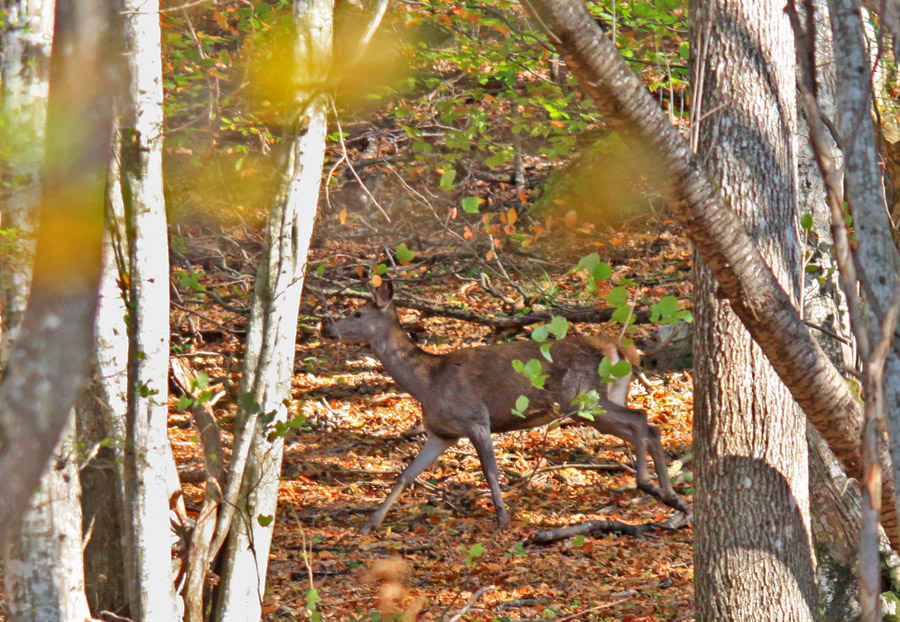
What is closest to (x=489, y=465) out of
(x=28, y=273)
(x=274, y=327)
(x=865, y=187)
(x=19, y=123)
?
(x=274, y=327)

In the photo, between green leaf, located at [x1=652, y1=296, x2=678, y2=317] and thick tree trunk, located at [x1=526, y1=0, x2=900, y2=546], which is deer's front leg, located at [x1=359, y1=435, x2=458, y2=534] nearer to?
thick tree trunk, located at [x1=526, y1=0, x2=900, y2=546]

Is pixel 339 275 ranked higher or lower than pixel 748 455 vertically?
higher

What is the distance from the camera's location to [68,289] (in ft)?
4.09

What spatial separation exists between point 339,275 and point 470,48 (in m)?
3.67

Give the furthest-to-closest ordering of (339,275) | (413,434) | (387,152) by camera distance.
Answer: (387,152)
(339,275)
(413,434)

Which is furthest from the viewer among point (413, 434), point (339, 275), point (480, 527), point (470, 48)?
point (339, 275)

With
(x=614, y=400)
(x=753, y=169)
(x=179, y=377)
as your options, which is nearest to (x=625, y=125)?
(x=753, y=169)

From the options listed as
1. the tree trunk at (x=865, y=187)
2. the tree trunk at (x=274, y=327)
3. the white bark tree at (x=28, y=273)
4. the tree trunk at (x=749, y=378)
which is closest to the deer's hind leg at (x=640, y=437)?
the tree trunk at (x=749, y=378)

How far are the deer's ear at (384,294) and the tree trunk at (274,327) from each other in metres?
4.84

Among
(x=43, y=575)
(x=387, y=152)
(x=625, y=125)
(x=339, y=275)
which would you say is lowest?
(x=43, y=575)

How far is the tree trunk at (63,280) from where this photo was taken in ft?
4.09

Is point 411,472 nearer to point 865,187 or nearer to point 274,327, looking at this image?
point 274,327

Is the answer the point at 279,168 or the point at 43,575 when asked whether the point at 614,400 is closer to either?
the point at 279,168

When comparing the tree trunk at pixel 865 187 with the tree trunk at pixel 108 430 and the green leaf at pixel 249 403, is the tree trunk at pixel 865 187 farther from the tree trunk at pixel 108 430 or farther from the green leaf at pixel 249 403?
the green leaf at pixel 249 403
